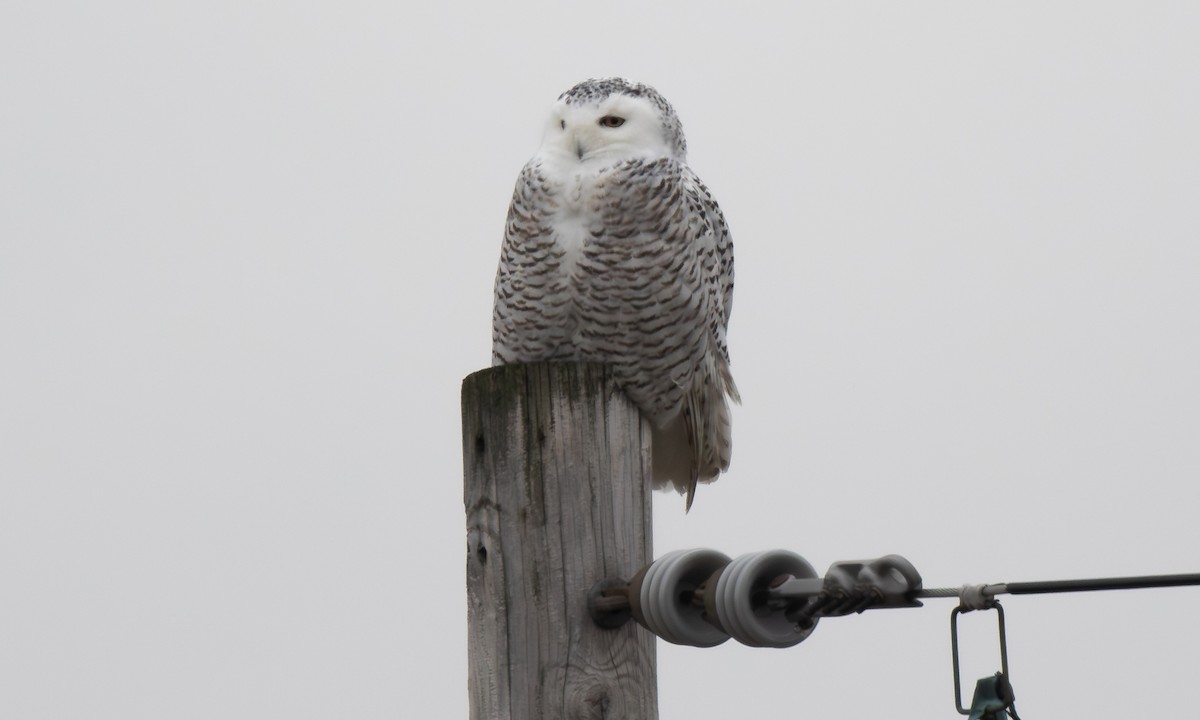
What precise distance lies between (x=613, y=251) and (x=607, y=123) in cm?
34

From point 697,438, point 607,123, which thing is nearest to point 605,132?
point 607,123

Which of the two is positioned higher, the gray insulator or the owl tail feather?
the owl tail feather

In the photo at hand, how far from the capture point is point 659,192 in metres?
3.70

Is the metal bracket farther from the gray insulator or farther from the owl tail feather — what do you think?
the owl tail feather

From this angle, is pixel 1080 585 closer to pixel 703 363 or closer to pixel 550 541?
pixel 550 541

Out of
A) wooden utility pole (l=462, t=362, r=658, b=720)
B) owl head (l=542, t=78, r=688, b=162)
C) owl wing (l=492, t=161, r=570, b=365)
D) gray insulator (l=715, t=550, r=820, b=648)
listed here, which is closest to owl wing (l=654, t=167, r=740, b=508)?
owl head (l=542, t=78, r=688, b=162)

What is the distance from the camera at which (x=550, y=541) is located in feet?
8.79

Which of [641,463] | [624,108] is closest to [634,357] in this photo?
[624,108]

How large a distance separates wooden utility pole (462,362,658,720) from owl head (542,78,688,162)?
1.09 meters

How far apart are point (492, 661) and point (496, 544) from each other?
203 millimetres

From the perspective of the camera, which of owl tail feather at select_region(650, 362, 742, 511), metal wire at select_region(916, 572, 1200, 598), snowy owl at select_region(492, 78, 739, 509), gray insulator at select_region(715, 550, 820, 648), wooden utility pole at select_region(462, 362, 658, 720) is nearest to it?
metal wire at select_region(916, 572, 1200, 598)

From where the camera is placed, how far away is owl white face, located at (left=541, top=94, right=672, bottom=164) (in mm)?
3734

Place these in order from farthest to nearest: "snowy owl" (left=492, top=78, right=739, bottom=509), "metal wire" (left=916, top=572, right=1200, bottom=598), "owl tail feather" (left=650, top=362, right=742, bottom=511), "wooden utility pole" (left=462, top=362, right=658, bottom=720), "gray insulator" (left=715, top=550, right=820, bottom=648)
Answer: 1. "owl tail feather" (left=650, top=362, right=742, bottom=511)
2. "snowy owl" (left=492, top=78, right=739, bottom=509)
3. "wooden utility pole" (left=462, top=362, right=658, bottom=720)
4. "gray insulator" (left=715, top=550, right=820, bottom=648)
5. "metal wire" (left=916, top=572, right=1200, bottom=598)

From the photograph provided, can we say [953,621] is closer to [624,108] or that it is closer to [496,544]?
[496,544]
